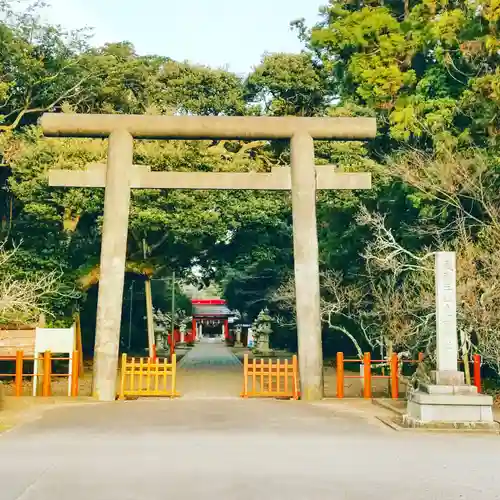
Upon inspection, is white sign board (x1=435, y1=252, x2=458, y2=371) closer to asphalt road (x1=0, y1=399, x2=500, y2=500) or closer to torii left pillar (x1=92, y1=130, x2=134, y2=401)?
asphalt road (x1=0, y1=399, x2=500, y2=500)

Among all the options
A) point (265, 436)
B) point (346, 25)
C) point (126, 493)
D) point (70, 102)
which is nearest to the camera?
point (126, 493)

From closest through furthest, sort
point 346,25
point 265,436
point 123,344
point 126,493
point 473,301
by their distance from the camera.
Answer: point 126,493 < point 265,436 < point 473,301 < point 346,25 < point 123,344

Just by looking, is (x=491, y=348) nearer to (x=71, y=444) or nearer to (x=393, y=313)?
(x=393, y=313)

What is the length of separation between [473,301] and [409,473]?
24.2ft

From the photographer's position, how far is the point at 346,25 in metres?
24.5

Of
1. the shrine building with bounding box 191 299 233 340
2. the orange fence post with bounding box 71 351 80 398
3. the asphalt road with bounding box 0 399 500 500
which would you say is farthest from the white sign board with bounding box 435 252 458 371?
the shrine building with bounding box 191 299 233 340

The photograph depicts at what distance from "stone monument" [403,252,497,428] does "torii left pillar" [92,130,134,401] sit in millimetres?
6739

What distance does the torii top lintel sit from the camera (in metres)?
15.7

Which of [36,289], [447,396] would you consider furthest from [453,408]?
[36,289]

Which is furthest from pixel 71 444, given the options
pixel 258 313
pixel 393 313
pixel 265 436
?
pixel 258 313

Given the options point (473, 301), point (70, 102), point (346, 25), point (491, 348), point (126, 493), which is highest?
point (346, 25)

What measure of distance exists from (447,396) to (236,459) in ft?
14.0

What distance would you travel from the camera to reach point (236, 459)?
810 cm

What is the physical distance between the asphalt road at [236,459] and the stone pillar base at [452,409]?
0.55 metres
